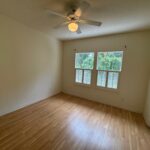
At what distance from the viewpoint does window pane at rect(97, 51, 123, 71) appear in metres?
3.38

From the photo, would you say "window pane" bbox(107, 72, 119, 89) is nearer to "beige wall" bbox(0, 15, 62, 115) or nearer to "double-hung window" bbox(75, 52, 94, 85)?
"double-hung window" bbox(75, 52, 94, 85)

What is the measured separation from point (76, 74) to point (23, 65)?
6.88 ft

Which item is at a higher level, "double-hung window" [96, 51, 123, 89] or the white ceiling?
the white ceiling

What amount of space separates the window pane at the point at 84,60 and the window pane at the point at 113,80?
0.80 meters

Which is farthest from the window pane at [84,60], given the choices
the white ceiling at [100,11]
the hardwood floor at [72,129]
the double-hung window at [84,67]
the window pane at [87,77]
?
the hardwood floor at [72,129]

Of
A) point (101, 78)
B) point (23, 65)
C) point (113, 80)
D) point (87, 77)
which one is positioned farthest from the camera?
point (87, 77)

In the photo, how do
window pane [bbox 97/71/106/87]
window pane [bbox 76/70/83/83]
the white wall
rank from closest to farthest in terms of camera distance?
1. the white wall
2. window pane [bbox 97/71/106/87]
3. window pane [bbox 76/70/83/83]

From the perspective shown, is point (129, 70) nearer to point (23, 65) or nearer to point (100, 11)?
point (100, 11)

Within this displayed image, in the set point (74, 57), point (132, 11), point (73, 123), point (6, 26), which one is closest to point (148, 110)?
point (73, 123)

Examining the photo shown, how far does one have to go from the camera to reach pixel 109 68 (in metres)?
3.57

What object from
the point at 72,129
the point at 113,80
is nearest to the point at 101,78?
the point at 113,80

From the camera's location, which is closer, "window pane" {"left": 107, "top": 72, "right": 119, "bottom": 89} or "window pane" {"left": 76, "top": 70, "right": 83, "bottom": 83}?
"window pane" {"left": 107, "top": 72, "right": 119, "bottom": 89}

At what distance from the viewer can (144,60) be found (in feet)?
9.68

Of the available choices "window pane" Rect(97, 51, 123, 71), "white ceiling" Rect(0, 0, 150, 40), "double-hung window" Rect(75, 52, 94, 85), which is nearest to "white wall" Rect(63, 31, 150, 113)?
"window pane" Rect(97, 51, 123, 71)
